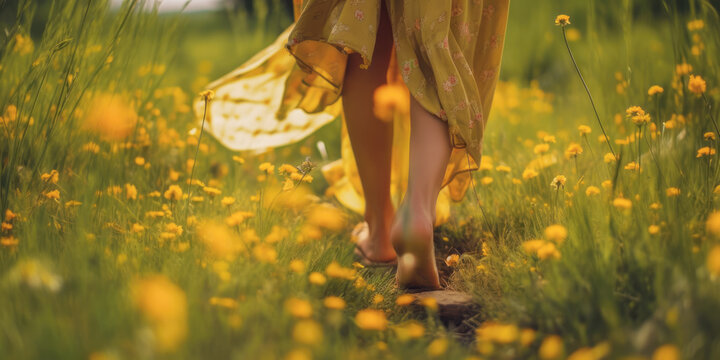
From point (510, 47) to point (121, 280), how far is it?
502 centimetres

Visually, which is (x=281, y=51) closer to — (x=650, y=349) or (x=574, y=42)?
(x=650, y=349)

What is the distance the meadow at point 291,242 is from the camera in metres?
1.01

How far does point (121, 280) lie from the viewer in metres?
1.21

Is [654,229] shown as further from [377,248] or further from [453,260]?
[377,248]

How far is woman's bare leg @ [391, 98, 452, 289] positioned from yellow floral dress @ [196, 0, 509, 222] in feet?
0.14

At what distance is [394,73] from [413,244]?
2.44 feet

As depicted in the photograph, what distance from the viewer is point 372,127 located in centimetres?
175

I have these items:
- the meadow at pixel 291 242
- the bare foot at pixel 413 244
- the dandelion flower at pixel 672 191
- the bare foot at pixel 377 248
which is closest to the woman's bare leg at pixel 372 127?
the bare foot at pixel 377 248

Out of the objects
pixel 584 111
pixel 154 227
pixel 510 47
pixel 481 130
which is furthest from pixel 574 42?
pixel 154 227

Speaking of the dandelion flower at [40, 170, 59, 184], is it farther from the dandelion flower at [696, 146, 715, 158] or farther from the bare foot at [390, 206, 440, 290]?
the dandelion flower at [696, 146, 715, 158]

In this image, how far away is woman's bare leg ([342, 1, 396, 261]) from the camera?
1.72 metres

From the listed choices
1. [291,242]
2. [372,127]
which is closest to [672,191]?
[372,127]

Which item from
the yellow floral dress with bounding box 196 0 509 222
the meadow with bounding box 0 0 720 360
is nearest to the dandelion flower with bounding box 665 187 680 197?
the meadow with bounding box 0 0 720 360

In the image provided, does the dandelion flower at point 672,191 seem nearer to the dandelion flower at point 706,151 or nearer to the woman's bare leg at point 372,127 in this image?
the dandelion flower at point 706,151
